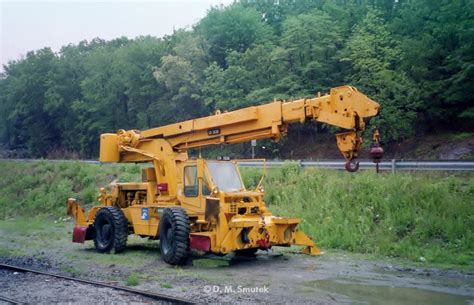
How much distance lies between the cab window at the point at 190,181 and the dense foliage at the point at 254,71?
72.8 ft

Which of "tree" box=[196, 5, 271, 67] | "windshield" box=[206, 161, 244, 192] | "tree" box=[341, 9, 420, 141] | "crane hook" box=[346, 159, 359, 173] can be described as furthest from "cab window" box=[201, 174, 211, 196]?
"tree" box=[196, 5, 271, 67]

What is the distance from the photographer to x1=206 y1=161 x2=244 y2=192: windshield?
13.4m

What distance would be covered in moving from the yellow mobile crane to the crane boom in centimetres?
2

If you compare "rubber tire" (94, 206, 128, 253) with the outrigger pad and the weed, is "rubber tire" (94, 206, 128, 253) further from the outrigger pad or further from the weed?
the outrigger pad

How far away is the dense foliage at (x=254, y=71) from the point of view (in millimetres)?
33594

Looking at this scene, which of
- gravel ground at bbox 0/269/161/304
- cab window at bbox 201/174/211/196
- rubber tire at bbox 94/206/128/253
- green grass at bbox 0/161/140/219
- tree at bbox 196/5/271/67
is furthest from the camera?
tree at bbox 196/5/271/67

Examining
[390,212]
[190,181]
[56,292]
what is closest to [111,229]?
[190,181]

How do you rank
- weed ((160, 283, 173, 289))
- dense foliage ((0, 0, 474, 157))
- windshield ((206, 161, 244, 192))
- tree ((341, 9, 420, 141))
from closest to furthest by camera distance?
weed ((160, 283, 173, 289)) < windshield ((206, 161, 244, 192)) < tree ((341, 9, 420, 141)) < dense foliage ((0, 0, 474, 157))

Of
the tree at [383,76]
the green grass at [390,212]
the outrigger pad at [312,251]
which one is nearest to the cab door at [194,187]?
the outrigger pad at [312,251]

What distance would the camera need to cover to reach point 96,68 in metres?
59.8

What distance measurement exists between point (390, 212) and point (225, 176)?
205 inches

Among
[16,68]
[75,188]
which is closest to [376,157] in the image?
[75,188]

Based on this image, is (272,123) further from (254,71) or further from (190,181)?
(254,71)

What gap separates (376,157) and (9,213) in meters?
23.2
